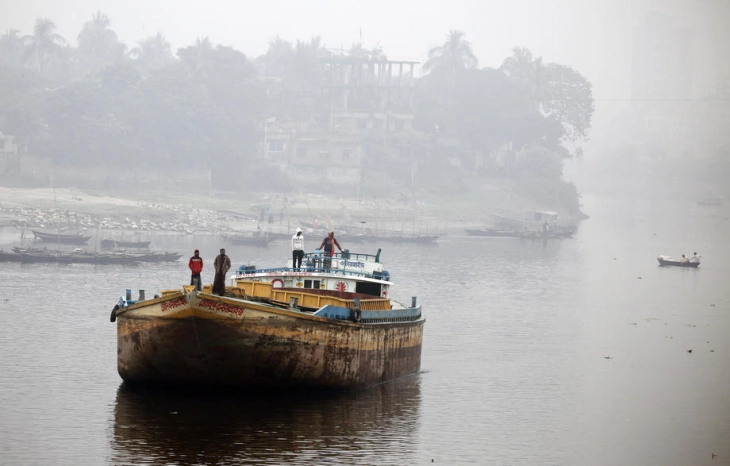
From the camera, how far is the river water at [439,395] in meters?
36.3

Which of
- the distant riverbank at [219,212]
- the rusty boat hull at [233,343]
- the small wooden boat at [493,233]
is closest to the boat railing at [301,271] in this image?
the rusty boat hull at [233,343]

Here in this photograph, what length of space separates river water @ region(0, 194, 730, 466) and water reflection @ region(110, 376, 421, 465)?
0.07 metres

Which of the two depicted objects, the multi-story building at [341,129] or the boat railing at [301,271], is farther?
the multi-story building at [341,129]

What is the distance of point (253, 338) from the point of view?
124 feet

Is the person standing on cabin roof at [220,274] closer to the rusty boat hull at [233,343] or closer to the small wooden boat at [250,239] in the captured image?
the rusty boat hull at [233,343]

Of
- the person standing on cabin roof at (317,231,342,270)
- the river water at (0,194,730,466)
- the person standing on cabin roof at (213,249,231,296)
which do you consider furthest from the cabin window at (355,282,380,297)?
the person standing on cabin roof at (213,249,231,296)

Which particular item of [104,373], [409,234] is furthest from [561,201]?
[104,373]

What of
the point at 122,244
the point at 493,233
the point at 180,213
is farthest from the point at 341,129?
the point at 122,244

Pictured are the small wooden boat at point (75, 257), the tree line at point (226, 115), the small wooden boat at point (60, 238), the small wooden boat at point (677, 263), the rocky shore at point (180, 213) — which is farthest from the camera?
the tree line at point (226, 115)

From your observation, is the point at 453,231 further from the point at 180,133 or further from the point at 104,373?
the point at 104,373

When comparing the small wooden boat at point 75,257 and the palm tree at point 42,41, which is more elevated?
the palm tree at point 42,41

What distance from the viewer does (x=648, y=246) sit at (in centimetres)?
14262

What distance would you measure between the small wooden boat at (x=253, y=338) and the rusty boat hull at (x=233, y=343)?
0.10 feet

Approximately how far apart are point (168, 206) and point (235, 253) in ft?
84.2
